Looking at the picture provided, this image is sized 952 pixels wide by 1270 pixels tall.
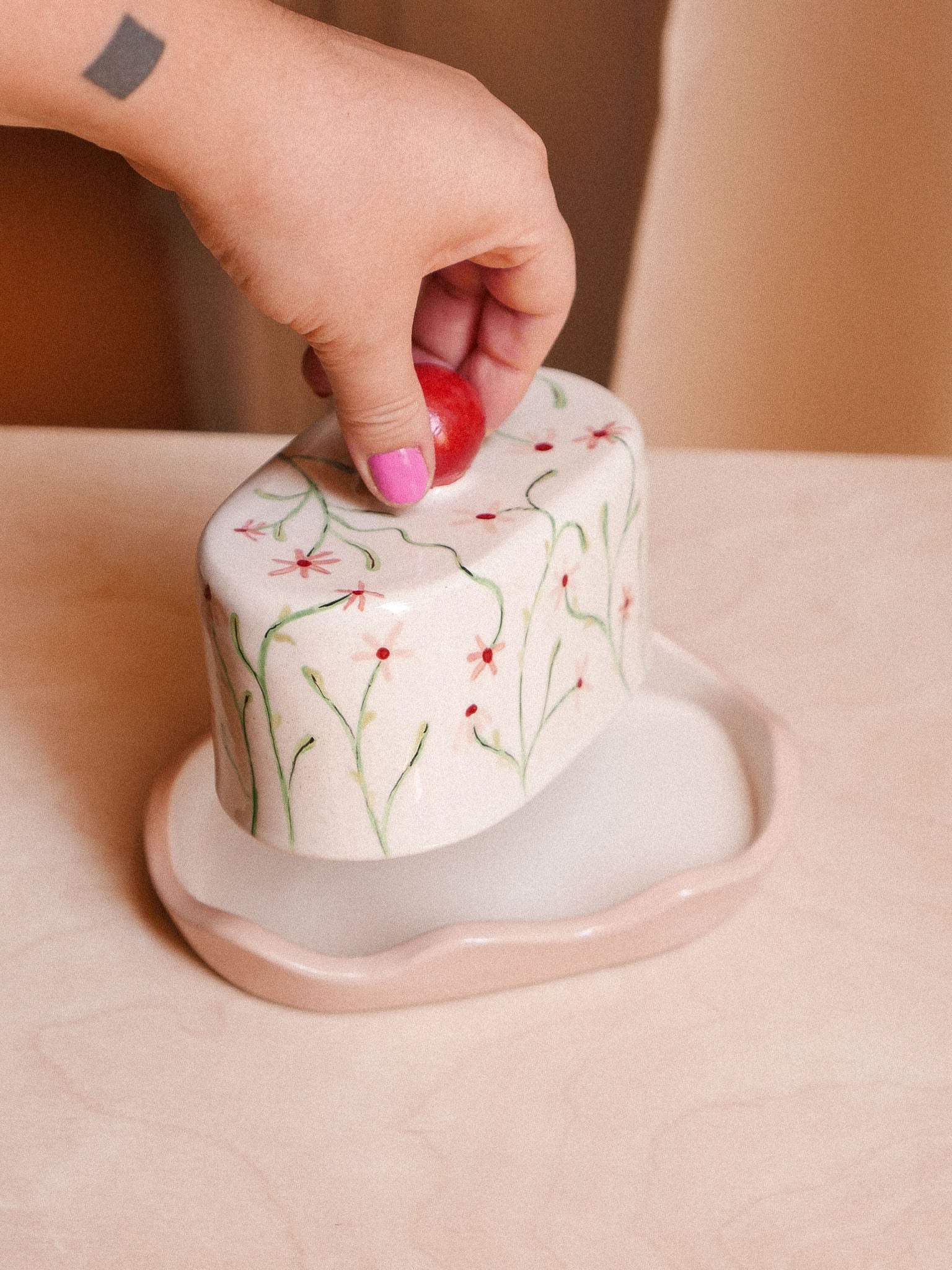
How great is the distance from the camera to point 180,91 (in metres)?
0.37

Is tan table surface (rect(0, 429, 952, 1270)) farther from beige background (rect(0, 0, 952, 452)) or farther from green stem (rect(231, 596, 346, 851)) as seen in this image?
beige background (rect(0, 0, 952, 452))

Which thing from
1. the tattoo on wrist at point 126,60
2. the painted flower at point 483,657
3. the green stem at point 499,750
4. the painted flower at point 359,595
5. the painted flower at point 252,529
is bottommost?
the green stem at point 499,750

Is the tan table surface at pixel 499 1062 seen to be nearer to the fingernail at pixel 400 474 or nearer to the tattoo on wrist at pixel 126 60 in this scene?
the fingernail at pixel 400 474

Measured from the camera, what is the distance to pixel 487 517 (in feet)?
1.58

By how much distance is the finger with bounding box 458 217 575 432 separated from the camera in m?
0.50

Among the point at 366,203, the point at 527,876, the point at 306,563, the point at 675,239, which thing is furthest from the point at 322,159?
the point at 675,239

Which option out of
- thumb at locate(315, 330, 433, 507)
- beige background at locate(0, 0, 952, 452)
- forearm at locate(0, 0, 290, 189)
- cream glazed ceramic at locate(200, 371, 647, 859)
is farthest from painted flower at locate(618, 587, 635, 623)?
beige background at locate(0, 0, 952, 452)

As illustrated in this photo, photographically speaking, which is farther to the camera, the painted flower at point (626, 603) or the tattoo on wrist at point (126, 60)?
the painted flower at point (626, 603)

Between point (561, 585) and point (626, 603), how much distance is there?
0.06 m

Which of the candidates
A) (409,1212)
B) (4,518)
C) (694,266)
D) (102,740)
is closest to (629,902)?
(409,1212)

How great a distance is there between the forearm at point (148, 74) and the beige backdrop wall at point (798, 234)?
0.69 meters

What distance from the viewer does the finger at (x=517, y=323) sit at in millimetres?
501

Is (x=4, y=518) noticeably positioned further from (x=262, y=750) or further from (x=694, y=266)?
(x=694, y=266)

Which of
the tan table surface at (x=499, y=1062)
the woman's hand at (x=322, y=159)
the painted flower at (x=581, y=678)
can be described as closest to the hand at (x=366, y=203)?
the woman's hand at (x=322, y=159)
